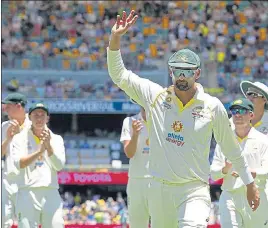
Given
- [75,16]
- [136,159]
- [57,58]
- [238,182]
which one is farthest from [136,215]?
[75,16]

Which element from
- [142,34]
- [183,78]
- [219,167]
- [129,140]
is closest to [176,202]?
[183,78]

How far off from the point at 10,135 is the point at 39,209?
2.91 ft

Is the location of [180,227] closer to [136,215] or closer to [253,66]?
[136,215]

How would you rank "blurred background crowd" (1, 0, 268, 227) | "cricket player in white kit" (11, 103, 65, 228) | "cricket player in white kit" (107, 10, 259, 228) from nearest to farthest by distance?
"cricket player in white kit" (107, 10, 259, 228) < "cricket player in white kit" (11, 103, 65, 228) < "blurred background crowd" (1, 0, 268, 227)

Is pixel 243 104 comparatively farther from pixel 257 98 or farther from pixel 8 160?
pixel 8 160

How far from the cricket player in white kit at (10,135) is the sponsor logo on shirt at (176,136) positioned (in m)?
2.37

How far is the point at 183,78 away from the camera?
6918 millimetres

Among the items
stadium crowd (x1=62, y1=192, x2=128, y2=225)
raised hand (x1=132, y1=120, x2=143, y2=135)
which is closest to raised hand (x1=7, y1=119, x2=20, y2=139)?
raised hand (x1=132, y1=120, x2=143, y2=135)

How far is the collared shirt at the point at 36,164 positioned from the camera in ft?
30.0

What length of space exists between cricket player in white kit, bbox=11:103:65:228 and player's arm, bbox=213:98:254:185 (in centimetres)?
254

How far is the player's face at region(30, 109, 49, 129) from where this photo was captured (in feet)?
29.7

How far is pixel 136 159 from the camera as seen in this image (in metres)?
9.66

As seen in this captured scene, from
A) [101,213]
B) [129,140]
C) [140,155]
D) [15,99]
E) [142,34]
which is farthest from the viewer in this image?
[142,34]

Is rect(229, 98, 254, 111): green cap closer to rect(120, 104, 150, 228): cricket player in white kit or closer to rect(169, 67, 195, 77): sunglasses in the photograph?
rect(120, 104, 150, 228): cricket player in white kit
